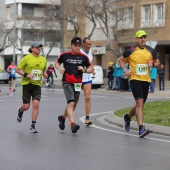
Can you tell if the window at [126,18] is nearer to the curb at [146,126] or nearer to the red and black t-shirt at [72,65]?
the curb at [146,126]

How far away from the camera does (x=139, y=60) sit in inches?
457

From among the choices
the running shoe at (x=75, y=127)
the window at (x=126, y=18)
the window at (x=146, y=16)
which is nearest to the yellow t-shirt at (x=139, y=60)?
the running shoe at (x=75, y=127)

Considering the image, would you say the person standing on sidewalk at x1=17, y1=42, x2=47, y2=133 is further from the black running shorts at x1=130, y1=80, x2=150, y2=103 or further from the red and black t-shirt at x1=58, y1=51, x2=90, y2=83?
the black running shorts at x1=130, y1=80, x2=150, y2=103

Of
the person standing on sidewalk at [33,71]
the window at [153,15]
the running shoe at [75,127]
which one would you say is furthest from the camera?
the window at [153,15]

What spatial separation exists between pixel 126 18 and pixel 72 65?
117ft

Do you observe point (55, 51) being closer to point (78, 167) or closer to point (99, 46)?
point (99, 46)

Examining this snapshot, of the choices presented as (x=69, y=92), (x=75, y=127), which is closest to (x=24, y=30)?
(x=69, y=92)

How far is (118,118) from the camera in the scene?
14836 millimetres

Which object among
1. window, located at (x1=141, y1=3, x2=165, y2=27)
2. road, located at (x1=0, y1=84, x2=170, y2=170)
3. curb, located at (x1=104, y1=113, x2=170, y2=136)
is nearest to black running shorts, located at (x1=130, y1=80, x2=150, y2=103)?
road, located at (x1=0, y1=84, x2=170, y2=170)

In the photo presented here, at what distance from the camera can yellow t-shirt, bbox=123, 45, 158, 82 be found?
38.1 feet

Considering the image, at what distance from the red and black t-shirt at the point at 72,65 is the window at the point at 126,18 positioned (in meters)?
34.5

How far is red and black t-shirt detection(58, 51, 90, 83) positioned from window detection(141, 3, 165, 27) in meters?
33.5

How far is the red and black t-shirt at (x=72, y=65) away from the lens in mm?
12312

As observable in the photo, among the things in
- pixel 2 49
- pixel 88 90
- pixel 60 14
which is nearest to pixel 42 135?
pixel 88 90
